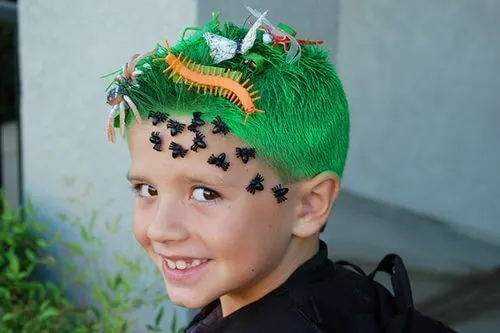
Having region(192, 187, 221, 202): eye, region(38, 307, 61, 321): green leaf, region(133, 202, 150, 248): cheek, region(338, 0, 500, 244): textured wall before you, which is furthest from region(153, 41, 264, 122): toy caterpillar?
region(338, 0, 500, 244): textured wall

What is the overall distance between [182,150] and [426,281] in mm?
2503

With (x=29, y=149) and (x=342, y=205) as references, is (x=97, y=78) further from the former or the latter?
(x=342, y=205)

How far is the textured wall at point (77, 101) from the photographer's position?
3057 mm

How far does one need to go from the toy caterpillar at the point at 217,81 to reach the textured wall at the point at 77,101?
1239 mm

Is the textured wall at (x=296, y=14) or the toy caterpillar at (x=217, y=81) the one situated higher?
the toy caterpillar at (x=217, y=81)

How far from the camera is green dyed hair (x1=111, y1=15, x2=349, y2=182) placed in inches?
63.2

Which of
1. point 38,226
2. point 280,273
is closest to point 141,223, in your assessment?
point 280,273

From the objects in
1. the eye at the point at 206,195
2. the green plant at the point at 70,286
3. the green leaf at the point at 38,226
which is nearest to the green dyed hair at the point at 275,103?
the eye at the point at 206,195

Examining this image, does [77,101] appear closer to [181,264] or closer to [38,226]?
[38,226]

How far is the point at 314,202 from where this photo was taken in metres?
1.74

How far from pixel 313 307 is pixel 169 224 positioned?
0.36 meters

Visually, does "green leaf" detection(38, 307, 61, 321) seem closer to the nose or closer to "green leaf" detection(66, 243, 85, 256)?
"green leaf" detection(66, 243, 85, 256)

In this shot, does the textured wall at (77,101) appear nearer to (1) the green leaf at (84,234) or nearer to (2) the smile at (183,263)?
(1) the green leaf at (84,234)

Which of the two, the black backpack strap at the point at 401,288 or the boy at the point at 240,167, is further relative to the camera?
the black backpack strap at the point at 401,288
